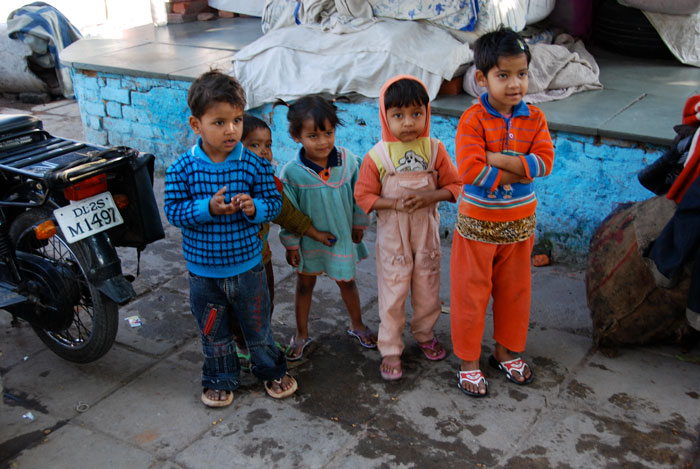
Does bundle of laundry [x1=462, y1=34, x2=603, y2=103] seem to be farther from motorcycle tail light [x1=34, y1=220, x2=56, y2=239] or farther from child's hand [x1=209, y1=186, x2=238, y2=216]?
motorcycle tail light [x1=34, y1=220, x2=56, y2=239]

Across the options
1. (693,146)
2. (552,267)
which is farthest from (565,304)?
(693,146)

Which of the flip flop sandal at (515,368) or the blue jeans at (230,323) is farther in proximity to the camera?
the flip flop sandal at (515,368)

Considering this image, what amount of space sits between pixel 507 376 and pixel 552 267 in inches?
52.3

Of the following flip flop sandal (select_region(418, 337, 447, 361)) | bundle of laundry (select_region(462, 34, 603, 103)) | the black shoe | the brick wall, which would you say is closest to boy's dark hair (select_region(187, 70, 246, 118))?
flip flop sandal (select_region(418, 337, 447, 361))

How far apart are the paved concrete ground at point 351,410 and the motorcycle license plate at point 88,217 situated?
743 mm

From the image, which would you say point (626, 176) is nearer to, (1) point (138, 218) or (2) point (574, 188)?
(2) point (574, 188)

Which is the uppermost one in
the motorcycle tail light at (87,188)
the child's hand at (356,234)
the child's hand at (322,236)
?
the motorcycle tail light at (87,188)

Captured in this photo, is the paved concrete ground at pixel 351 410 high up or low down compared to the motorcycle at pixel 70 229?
down

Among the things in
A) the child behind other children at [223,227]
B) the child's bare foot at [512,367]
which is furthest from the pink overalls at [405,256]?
the child behind other children at [223,227]

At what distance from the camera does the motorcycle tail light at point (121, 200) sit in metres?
Answer: 3.07

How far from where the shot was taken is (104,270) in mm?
2971

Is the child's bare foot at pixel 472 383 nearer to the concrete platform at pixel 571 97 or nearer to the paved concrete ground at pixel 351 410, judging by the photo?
the paved concrete ground at pixel 351 410

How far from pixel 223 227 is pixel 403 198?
763 millimetres

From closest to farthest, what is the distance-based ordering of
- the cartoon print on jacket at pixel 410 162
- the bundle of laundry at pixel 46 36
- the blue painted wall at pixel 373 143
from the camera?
the cartoon print on jacket at pixel 410 162
the blue painted wall at pixel 373 143
the bundle of laundry at pixel 46 36
